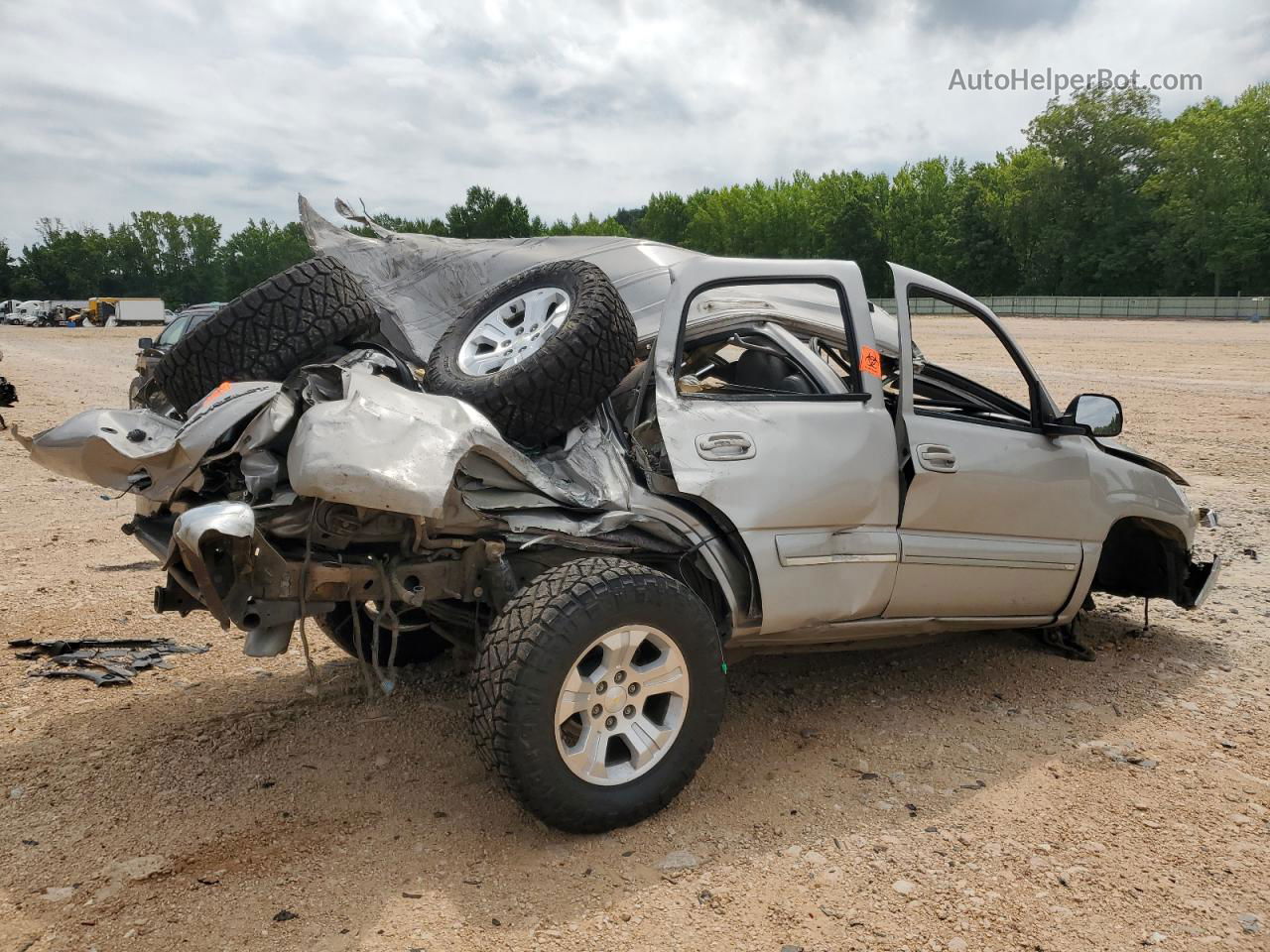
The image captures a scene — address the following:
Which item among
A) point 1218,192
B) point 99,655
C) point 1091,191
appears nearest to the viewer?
point 99,655

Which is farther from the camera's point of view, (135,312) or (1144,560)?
(135,312)

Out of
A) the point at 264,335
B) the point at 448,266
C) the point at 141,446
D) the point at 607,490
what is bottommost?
the point at 607,490

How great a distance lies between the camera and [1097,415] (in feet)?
14.3

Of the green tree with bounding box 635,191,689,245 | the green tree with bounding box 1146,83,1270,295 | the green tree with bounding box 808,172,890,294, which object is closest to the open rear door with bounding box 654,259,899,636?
the green tree with bounding box 1146,83,1270,295

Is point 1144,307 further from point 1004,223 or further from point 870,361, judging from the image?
point 870,361

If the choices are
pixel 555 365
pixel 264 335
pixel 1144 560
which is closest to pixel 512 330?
pixel 555 365

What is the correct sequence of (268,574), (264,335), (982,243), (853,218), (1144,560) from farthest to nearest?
(853,218)
(982,243)
(1144,560)
(264,335)
(268,574)

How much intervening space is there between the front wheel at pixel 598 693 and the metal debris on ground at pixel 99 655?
95.6 inches

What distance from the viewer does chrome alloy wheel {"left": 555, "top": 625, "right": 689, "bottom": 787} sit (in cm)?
309

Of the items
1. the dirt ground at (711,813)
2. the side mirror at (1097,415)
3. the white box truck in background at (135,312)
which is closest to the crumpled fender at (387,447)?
the dirt ground at (711,813)

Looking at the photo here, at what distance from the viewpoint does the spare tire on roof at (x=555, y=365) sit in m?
3.65

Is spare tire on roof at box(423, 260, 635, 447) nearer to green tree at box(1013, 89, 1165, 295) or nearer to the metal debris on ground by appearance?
the metal debris on ground

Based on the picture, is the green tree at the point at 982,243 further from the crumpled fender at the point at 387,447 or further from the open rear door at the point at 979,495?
the crumpled fender at the point at 387,447

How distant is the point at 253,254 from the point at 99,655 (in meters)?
104
